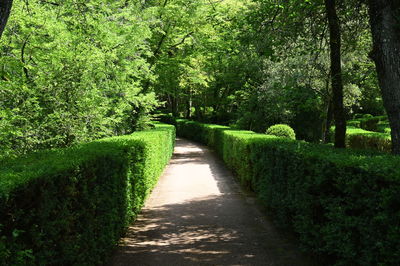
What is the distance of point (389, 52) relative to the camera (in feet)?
19.7

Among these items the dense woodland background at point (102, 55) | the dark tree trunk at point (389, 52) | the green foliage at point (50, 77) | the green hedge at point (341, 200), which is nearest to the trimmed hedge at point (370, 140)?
the dense woodland background at point (102, 55)

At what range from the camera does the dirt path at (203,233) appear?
6.04m

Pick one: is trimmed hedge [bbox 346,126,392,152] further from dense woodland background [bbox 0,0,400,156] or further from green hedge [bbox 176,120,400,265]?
green hedge [bbox 176,120,400,265]

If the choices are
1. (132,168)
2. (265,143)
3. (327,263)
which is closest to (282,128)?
(265,143)

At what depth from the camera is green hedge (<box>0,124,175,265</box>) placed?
9.53ft

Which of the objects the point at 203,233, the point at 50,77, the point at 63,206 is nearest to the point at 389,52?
the point at 203,233

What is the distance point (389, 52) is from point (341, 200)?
308 cm

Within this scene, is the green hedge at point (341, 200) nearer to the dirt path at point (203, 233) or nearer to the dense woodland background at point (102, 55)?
the dirt path at point (203, 233)

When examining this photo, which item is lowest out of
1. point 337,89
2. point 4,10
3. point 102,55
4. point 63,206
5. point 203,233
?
point 203,233

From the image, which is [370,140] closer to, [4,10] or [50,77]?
[50,77]

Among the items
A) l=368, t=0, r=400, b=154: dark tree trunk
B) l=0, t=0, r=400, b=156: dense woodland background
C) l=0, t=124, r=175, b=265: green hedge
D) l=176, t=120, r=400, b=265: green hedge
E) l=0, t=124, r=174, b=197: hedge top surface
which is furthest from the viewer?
l=0, t=0, r=400, b=156: dense woodland background

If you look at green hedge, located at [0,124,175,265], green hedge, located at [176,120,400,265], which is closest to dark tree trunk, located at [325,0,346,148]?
green hedge, located at [176,120,400,265]

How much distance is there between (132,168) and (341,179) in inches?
186

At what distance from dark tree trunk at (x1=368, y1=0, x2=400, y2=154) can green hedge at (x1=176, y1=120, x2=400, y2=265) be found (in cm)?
120
